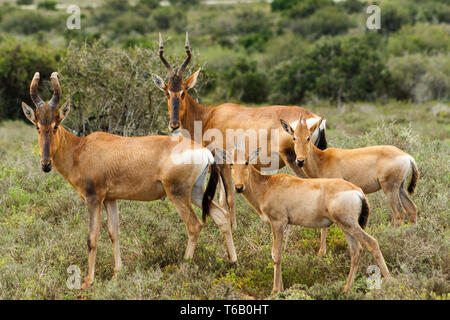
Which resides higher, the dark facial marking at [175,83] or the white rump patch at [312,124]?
the dark facial marking at [175,83]

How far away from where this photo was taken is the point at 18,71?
63.4 feet

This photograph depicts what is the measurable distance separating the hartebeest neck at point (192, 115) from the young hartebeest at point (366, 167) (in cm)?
209

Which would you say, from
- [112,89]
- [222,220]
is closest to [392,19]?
[112,89]

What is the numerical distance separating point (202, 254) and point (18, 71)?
1500 cm

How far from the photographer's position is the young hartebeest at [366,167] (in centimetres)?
740

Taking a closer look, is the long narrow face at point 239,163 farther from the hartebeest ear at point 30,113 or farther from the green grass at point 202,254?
the hartebeest ear at point 30,113

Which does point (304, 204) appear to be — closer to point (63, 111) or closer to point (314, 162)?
point (314, 162)

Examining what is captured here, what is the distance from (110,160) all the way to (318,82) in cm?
1808

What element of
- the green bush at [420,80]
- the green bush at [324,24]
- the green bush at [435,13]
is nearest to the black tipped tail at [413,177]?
the green bush at [420,80]

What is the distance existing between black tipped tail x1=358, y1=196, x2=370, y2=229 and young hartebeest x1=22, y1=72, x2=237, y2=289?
6.63ft

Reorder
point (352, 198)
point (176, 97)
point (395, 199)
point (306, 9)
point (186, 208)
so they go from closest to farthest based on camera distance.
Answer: point (352, 198), point (186, 208), point (395, 199), point (176, 97), point (306, 9)

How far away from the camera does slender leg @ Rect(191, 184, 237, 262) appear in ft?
23.3

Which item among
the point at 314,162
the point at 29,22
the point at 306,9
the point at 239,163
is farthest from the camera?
the point at 306,9

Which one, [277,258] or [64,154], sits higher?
[64,154]
